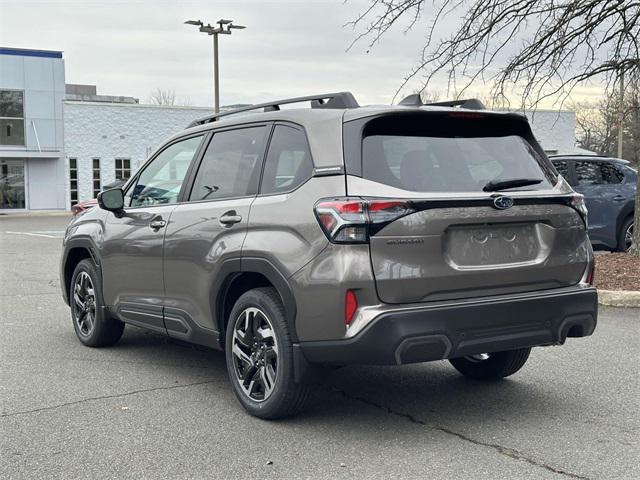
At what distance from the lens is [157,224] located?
225 inches

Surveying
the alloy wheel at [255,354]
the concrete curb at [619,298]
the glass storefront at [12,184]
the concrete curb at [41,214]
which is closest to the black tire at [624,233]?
the concrete curb at [619,298]

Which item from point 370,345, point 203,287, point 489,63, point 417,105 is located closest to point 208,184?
point 203,287

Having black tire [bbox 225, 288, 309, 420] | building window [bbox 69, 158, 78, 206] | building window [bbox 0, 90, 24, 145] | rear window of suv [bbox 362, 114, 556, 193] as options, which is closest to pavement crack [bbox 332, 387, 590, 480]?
black tire [bbox 225, 288, 309, 420]

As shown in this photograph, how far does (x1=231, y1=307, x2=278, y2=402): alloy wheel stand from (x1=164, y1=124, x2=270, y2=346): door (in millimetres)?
296

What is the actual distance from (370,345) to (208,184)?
6.35 ft

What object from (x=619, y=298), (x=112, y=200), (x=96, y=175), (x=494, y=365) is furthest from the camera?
(x=96, y=175)

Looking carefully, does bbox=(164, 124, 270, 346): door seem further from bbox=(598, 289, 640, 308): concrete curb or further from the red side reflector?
bbox=(598, 289, 640, 308): concrete curb

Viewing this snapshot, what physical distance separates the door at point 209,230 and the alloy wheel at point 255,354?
11.6 inches

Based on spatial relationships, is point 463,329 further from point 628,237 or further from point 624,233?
point 628,237

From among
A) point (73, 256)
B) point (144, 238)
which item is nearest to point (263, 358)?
point (144, 238)

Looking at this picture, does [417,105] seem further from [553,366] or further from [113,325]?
[113,325]

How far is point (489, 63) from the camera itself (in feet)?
36.2

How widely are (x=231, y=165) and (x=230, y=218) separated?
1.65 ft

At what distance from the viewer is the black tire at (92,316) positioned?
21.7ft
